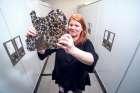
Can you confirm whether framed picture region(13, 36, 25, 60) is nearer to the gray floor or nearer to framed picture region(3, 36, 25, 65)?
framed picture region(3, 36, 25, 65)

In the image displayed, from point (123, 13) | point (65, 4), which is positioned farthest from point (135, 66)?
point (65, 4)

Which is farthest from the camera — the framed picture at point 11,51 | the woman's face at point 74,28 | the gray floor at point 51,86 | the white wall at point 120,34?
the gray floor at point 51,86

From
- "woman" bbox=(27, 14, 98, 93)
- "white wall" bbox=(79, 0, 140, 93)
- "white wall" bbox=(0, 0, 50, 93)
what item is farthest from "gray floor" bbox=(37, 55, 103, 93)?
"woman" bbox=(27, 14, 98, 93)

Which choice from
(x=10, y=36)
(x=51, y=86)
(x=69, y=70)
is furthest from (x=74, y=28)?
(x=51, y=86)

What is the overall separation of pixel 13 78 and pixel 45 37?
2.34 ft

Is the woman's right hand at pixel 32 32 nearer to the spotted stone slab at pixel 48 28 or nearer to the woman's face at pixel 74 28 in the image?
the spotted stone slab at pixel 48 28

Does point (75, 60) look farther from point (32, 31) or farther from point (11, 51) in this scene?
point (11, 51)

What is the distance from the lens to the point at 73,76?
109 centimetres

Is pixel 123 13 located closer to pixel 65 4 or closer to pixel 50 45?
pixel 50 45

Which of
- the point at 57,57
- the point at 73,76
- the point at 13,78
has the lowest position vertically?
the point at 13,78

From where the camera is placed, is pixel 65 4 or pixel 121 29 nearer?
pixel 121 29

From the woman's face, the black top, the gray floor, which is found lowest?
the gray floor

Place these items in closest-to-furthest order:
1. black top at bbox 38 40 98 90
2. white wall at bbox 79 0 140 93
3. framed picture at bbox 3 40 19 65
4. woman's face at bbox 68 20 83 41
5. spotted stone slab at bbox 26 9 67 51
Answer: spotted stone slab at bbox 26 9 67 51
woman's face at bbox 68 20 83 41
black top at bbox 38 40 98 90
framed picture at bbox 3 40 19 65
white wall at bbox 79 0 140 93

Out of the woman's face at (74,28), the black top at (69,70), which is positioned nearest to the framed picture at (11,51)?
the black top at (69,70)
